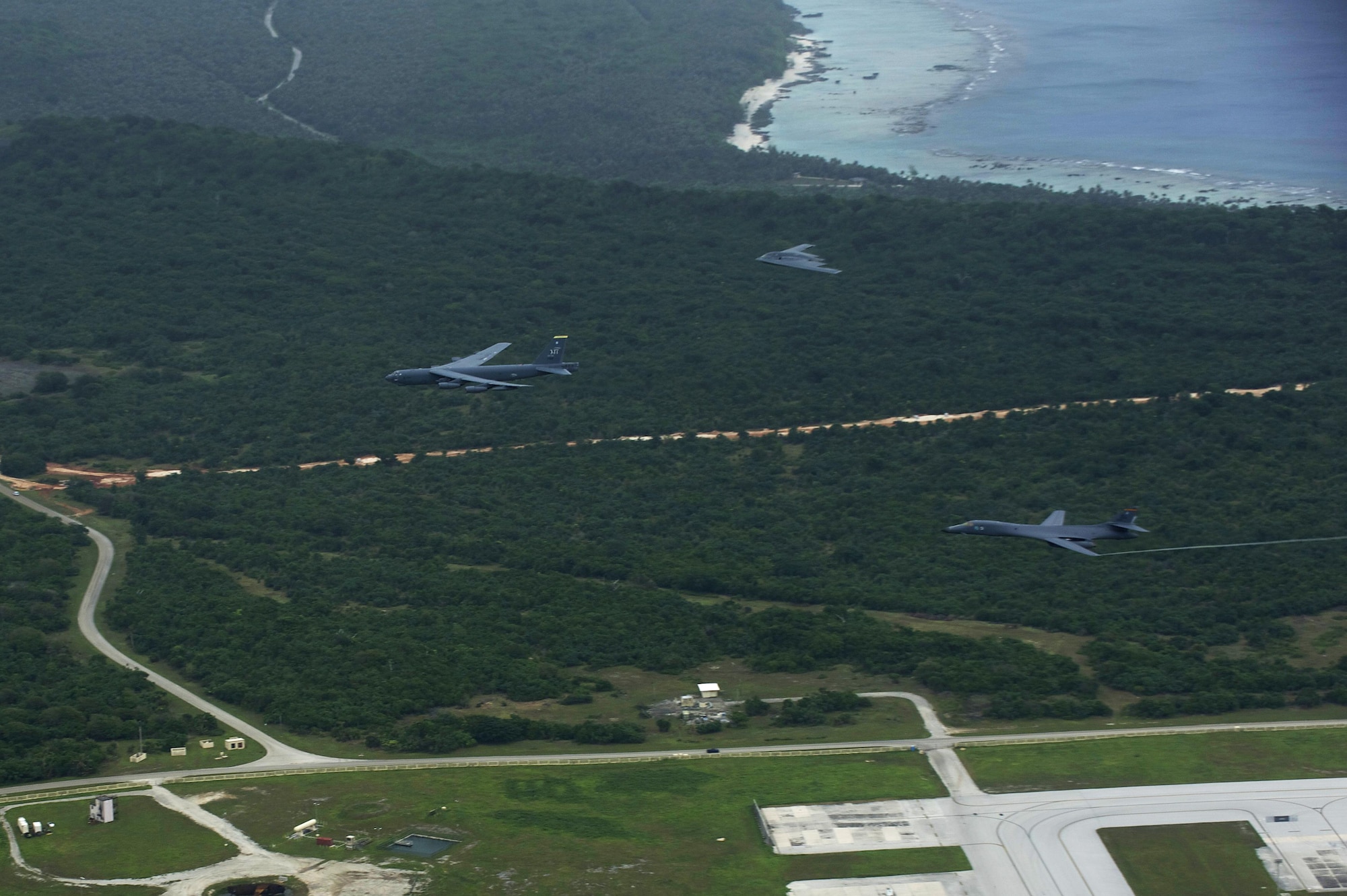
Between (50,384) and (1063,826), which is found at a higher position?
→ (50,384)

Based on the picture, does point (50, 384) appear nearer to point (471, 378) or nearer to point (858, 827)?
point (471, 378)

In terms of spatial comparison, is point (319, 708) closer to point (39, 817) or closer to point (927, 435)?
point (39, 817)

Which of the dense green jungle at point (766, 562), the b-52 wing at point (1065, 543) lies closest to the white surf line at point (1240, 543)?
the dense green jungle at point (766, 562)

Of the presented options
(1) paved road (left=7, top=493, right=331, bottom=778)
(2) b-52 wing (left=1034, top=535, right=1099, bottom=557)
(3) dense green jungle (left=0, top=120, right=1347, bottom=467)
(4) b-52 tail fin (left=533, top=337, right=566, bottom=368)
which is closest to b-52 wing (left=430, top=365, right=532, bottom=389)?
(4) b-52 tail fin (left=533, top=337, right=566, bottom=368)

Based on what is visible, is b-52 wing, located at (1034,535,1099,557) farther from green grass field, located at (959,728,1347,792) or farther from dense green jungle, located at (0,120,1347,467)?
dense green jungle, located at (0,120,1347,467)

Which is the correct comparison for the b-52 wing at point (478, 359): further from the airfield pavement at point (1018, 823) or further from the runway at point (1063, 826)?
the runway at point (1063, 826)

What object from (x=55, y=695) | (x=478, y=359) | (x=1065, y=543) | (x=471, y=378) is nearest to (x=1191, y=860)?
(x=1065, y=543)
